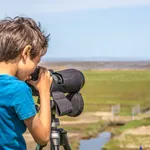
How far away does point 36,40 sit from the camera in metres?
1.99

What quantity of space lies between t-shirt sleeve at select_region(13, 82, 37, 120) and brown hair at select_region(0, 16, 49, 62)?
0.14 m

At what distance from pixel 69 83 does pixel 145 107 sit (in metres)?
25.4

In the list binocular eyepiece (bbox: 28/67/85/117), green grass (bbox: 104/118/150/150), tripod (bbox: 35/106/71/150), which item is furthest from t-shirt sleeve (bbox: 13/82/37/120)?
green grass (bbox: 104/118/150/150)

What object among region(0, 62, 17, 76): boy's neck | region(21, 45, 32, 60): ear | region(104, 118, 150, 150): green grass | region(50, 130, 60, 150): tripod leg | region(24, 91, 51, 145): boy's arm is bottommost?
region(104, 118, 150, 150): green grass

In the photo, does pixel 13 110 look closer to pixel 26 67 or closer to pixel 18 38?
pixel 26 67

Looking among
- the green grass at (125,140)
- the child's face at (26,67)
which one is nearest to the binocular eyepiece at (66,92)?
the child's face at (26,67)

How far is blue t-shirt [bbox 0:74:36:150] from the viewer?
6.30 feet

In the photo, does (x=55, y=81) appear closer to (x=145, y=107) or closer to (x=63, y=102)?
(x=63, y=102)

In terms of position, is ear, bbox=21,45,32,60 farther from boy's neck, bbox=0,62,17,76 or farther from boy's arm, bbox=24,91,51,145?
A: boy's arm, bbox=24,91,51,145

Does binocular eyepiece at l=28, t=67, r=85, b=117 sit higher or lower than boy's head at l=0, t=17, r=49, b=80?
lower

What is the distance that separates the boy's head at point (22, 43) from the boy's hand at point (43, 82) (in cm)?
11

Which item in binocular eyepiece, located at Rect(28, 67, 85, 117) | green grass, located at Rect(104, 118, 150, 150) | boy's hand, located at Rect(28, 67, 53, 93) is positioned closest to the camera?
boy's hand, located at Rect(28, 67, 53, 93)

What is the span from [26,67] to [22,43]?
11 centimetres

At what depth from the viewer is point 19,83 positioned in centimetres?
193
